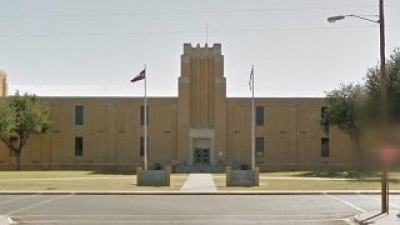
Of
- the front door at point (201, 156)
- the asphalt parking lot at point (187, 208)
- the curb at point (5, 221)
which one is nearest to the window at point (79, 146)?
the front door at point (201, 156)

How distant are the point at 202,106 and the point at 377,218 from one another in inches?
2253

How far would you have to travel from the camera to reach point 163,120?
256ft

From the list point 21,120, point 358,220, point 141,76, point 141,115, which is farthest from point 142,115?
point 358,220

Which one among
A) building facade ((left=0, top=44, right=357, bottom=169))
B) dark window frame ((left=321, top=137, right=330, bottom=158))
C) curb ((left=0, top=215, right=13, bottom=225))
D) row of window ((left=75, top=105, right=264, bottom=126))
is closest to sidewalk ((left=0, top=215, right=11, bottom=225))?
curb ((left=0, top=215, right=13, bottom=225))

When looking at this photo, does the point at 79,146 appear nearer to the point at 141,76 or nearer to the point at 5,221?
the point at 141,76

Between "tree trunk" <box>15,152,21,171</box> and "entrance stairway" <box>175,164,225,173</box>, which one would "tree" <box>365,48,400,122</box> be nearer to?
"entrance stairway" <box>175,164,225,173</box>

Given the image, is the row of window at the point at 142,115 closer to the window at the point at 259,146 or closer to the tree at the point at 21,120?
the window at the point at 259,146

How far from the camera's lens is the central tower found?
77.6 metres

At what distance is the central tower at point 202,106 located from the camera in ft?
254

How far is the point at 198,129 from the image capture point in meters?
77.8

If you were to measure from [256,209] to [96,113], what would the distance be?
178ft

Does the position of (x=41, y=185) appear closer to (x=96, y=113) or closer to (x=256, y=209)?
(x=256, y=209)

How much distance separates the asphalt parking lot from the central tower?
42.7 m

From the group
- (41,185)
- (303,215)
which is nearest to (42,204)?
(303,215)
